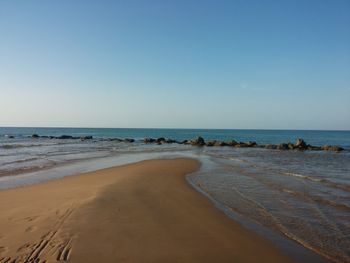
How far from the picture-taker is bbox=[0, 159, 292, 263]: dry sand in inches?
237

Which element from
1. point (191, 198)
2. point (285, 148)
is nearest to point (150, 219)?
point (191, 198)

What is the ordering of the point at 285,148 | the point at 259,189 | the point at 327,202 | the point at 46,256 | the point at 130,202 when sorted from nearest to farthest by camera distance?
the point at 46,256 < the point at 130,202 < the point at 327,202 < the point at 259,189 < the point at 285,148

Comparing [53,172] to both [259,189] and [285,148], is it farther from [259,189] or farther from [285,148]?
[285,148]

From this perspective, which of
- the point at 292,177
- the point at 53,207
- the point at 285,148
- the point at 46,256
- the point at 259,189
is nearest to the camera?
the point at 46,256

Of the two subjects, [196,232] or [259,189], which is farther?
[259,189]

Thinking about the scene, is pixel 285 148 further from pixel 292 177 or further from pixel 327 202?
pixel 327 202

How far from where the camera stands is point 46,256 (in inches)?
229

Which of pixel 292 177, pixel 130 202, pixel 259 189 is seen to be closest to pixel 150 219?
pixel 130 202

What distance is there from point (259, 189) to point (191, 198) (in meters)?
3.59

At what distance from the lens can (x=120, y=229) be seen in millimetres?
7434

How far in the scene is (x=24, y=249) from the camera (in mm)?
6129

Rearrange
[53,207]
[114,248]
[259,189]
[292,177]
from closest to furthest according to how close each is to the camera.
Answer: [114,248]
[53,207]
[259,189]
[292,177]

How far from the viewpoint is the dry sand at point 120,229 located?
237 inches

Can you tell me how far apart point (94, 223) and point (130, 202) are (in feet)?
8.25
